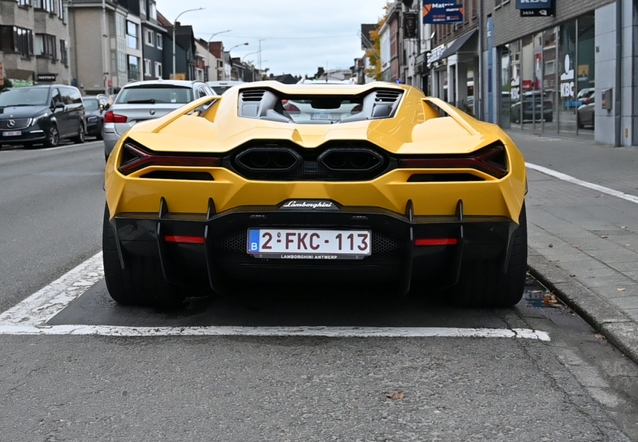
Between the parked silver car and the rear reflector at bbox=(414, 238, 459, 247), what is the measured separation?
38.4 ft

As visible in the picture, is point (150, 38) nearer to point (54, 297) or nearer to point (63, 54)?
point (63, 54)

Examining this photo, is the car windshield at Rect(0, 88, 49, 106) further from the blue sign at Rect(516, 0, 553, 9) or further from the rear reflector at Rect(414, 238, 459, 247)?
the rear reflector at Rect(414, 238, 459, 247)

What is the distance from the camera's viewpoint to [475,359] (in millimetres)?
4113

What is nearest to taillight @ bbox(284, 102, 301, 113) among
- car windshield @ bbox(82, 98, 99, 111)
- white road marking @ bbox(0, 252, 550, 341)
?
white road marking @ bbox(0, 252, 550, 341)

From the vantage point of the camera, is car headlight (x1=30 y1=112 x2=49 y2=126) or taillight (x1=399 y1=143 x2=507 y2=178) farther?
car headlight (x1=30 y1=112 x2=49 y2=126)

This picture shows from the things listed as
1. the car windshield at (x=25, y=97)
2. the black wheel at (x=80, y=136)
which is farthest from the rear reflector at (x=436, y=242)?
the black wheel at (x=80, y=136)

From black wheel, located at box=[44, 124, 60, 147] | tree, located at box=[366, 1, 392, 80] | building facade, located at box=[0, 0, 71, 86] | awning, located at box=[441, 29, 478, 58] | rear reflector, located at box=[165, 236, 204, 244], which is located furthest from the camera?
tree, located at box=[366, 1, 392, 80]

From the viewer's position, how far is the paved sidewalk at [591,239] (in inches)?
194

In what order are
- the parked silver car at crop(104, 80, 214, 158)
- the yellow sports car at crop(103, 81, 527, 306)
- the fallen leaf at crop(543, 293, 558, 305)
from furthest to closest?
the parked silver car at crop(104, 80, 214, 158) → the fallen leaf at crop(543, 293, 558, 305) → the yellow sports car at crop(103, 81, 527, 306)

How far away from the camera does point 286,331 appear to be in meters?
4.61

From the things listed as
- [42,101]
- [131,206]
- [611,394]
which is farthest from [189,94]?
[611,394]

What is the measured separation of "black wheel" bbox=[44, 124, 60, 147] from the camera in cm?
2564

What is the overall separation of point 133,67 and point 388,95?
265ft

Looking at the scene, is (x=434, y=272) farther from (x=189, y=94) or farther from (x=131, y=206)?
(x=189, y=94)
